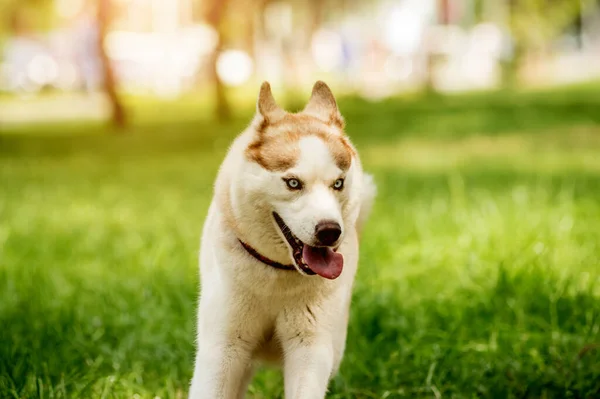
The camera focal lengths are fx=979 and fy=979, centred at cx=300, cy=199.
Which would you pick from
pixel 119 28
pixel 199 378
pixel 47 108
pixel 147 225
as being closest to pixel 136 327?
pixel 199 378

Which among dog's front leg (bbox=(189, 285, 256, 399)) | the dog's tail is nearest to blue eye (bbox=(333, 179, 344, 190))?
dog's front leg (bbox=(189, 285, 256, 399))

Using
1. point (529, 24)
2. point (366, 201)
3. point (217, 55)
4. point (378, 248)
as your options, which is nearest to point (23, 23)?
point (529, 24)

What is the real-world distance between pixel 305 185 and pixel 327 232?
20 cm

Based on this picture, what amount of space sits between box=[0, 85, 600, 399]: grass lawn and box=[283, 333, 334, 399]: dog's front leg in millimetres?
647

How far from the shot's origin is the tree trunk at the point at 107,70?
19.7 metres

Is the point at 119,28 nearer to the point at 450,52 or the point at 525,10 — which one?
the point at 450,52

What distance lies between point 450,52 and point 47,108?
16548mm

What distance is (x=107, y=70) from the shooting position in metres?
20.1

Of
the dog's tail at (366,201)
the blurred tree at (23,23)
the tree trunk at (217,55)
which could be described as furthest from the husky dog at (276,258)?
the blurred tree at (23,23)

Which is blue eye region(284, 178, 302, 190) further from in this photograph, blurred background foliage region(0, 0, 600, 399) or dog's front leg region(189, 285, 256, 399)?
blurred background foliage region(0, 0, 600, 399)

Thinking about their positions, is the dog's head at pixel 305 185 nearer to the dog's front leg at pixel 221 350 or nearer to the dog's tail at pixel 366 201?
the dog's front leg at pixel 221 350

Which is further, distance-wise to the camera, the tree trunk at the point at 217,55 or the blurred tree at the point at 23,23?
the blurred tree at the point at 23,23

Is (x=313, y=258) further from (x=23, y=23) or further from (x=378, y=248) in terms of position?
(x=23, y=23)

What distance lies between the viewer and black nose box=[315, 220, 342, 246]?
3.17 m
